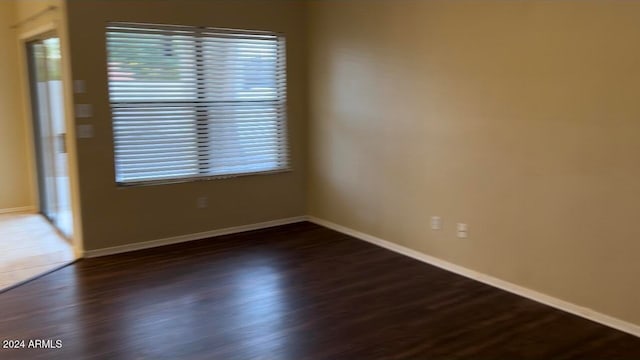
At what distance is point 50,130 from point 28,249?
56.4 inches

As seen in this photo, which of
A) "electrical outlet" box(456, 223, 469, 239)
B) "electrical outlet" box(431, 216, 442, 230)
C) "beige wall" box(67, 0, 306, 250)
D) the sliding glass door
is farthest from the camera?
the sliding glass door

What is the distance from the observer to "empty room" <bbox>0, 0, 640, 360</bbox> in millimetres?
3434

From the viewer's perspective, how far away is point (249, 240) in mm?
5578

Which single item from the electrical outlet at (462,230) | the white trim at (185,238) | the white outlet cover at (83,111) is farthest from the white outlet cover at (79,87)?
the electrical outlet at (462,230)

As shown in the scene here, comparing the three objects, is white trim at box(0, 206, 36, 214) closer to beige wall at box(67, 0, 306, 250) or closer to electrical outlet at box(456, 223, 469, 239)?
beige wall at box(67, 0, 306, 250)

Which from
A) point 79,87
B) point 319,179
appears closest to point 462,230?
point 319,179

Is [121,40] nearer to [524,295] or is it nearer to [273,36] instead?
[273,36]

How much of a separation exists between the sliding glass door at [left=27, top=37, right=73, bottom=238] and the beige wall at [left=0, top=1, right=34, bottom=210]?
0.22 m

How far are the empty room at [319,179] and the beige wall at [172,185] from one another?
0.02m

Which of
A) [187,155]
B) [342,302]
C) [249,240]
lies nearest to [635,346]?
[342,302]

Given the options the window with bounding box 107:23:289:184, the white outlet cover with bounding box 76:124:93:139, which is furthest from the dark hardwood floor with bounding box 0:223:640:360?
the white outlet cover with bounding box 76:124:93:139

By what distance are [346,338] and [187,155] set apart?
111 inches

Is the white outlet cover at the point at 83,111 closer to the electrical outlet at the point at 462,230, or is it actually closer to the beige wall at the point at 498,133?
the beige wall at the point at 498,133

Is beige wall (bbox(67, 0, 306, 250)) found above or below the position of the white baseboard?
above
